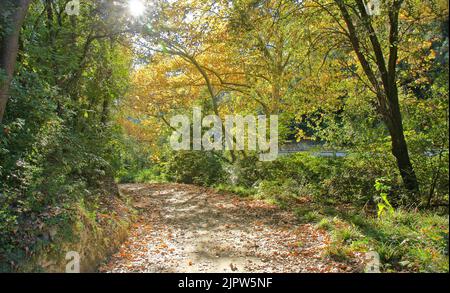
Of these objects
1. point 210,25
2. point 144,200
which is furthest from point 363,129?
point 144,200

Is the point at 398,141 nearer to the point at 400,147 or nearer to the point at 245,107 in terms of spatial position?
the point at 400,147

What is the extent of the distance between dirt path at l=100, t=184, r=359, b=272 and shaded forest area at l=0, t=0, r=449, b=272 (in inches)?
13.2

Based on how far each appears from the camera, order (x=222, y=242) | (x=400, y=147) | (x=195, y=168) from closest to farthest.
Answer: (x=222, y=242) → (x=400, y=147) → (x=195, y=168)

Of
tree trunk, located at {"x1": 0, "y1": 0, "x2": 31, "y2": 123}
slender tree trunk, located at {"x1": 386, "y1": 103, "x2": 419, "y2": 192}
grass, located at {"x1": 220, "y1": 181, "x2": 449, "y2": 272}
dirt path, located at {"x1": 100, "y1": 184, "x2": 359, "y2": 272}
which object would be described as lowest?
dirt path, located at {"x1": 100, "y1": 184, "x2": 359, "y2": 272}

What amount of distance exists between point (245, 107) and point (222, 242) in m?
8.48

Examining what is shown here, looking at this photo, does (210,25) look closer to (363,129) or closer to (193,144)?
(363,129)

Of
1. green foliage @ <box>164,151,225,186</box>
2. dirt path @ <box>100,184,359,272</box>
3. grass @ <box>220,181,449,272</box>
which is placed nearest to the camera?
grass @ <box>220,181,449,272</box>

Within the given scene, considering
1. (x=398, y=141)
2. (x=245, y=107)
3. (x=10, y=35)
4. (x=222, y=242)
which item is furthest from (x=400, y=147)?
(x=10, y=35)

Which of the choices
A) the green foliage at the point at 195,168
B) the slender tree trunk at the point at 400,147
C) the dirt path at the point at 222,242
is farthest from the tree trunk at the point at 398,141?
the green foliage at the point at 195,168

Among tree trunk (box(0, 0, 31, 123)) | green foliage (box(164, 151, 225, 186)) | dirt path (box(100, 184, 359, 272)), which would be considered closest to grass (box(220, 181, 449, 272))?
dirt path (box(100, 184, 359, 272))

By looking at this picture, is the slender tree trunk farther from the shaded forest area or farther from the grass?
the grass

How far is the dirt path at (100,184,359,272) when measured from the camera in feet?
16.7

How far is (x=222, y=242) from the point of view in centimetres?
644

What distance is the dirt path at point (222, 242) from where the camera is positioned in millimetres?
5098
